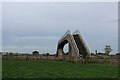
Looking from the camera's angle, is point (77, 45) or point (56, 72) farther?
point (77, 45)

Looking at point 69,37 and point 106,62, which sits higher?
point 69,37

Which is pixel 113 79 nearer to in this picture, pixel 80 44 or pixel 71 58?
pixel 71 58

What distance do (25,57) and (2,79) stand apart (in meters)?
20.4

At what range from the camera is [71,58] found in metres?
23.5

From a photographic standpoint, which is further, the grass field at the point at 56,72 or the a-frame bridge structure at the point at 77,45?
the a-frame bridge structure at the point at 77,45

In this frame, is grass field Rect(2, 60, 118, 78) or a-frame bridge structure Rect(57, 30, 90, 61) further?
a-frame bridge structure Rect(57, 30, 90, 61)

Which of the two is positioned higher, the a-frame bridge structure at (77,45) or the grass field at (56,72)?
the a-frame bridge structure at (77,45)

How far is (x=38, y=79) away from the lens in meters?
8.23

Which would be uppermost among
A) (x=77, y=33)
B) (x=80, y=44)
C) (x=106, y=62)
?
(x=77, y=33)

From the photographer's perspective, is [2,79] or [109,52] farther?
[109,52]

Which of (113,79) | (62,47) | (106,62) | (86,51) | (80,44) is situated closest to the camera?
(113,79)

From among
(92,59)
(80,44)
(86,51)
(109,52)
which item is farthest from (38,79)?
(109,52)

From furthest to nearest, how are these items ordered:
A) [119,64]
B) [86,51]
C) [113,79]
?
[86,51] → [119,64] → [113,79]

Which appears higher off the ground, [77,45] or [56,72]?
[77,45]
